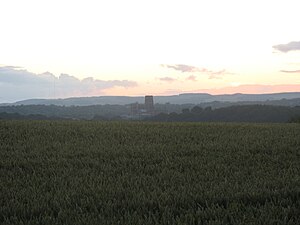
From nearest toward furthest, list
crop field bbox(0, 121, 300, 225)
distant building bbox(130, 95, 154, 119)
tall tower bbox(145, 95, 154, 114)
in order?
crop field bbox(0, 121, 300, 225) < distant building bbox(130, 95, 154, 119) < tall tower bbox(145, 95, 154, 114)

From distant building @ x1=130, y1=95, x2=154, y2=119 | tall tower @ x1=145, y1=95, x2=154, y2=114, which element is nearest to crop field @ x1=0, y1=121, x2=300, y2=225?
distant building @ x1=130, y1=95, x2=154, y2=119

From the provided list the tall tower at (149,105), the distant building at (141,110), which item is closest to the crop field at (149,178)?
the distant building at (141,110)

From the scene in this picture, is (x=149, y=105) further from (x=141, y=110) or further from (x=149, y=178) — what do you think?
(x=149, y=178)

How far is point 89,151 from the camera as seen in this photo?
11.1m

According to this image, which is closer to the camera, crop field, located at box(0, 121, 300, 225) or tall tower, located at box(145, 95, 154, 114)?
crop field, located at box(0, 121, 300, 225)

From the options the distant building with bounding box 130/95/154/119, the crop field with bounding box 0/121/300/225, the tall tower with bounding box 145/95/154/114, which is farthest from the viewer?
the tall tower with bounding box 145/95/154/114

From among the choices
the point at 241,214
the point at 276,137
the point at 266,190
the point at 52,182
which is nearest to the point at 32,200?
the point at 52,182

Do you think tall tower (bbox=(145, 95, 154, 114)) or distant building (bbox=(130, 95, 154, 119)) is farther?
tall tower (bbox=(145, 95, 154, 114))

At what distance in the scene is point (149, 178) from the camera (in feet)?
25.8

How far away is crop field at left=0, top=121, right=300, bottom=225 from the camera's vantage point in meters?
5.71

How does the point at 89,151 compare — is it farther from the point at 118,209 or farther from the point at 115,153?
the point at 118,209

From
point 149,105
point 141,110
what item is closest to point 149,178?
point 141,110

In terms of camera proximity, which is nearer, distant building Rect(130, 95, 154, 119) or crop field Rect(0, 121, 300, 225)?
crop field Rect(0, 121, 300, 225)

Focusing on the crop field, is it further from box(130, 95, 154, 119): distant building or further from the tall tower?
the tall tower
